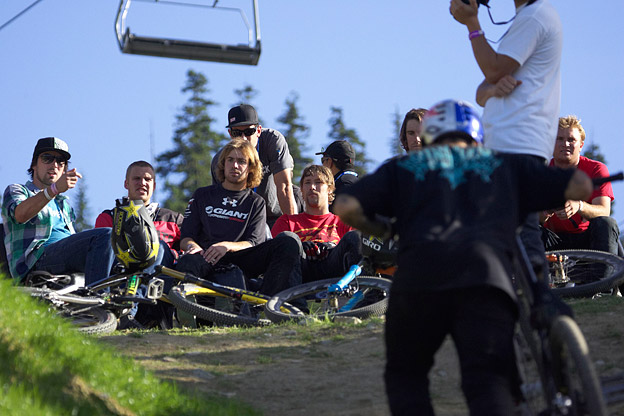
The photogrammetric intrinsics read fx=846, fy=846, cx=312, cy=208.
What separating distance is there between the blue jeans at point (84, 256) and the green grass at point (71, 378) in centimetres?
267

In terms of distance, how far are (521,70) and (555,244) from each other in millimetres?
3598

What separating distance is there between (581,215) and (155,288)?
4.07m

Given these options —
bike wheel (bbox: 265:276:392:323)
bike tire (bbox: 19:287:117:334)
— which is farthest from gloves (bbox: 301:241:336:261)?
bike tire (bbox: 19:287:117:334)

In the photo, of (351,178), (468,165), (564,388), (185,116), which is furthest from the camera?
(185,116)

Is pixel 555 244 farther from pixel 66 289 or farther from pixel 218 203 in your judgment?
pixel 66 289

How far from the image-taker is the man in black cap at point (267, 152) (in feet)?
30.9

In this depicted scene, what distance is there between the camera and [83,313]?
7.52 m

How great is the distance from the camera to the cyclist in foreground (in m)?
3.46

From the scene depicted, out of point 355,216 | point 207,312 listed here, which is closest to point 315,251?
point 207,312

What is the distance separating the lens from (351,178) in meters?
9.66

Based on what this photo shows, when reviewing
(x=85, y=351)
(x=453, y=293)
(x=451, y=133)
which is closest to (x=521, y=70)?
(x=451, y=133)

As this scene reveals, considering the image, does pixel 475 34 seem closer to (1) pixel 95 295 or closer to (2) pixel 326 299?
(2) pixel 326 299

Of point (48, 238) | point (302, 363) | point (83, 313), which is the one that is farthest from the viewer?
point (48, 238)

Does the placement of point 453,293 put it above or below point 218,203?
below
